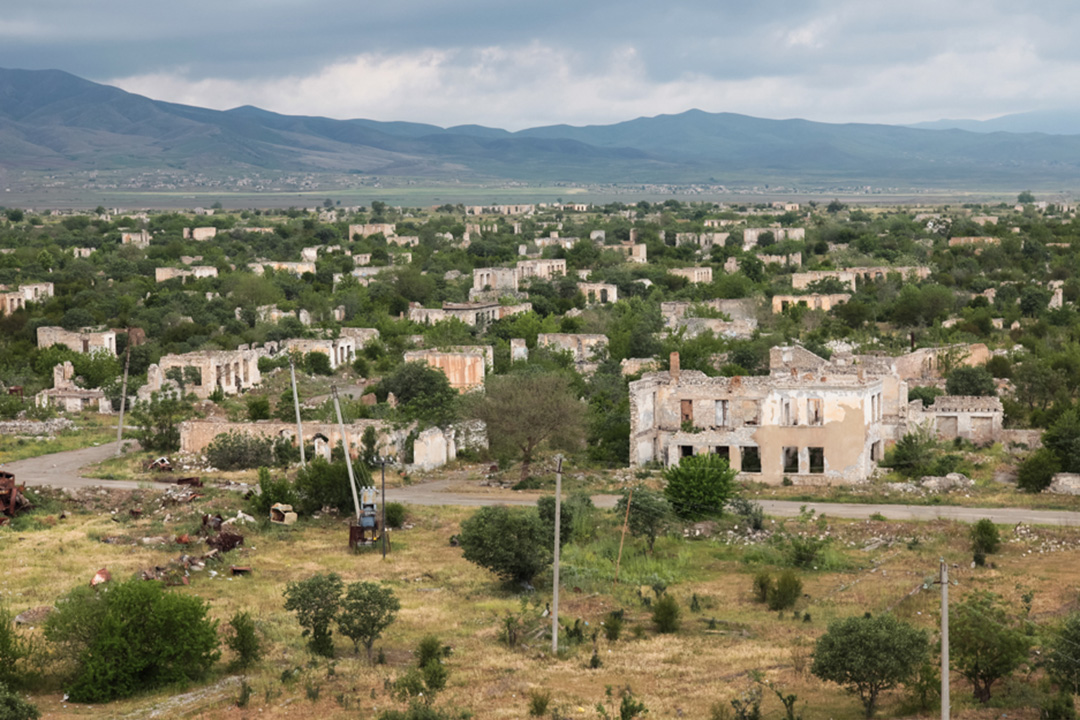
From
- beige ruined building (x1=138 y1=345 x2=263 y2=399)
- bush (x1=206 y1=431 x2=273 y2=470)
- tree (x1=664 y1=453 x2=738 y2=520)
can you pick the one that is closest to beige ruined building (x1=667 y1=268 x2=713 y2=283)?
beige ruined building (x1=138 y1=345 x2=263 y2=399)

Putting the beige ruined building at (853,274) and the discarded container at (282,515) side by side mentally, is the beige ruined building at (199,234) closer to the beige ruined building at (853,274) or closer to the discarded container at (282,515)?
the beige ruined building at (853,274)

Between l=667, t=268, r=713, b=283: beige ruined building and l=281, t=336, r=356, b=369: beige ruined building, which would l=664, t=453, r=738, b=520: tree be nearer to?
l=281, t=336, r=356, b=369: beige ruined building

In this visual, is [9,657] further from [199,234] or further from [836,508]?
[199,234]

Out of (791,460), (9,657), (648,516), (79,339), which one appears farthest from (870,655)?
(79,339)

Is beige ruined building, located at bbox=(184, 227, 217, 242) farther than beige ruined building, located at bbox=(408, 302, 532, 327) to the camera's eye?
Yes

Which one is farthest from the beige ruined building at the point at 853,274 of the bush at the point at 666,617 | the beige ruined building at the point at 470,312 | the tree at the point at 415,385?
the bush at the point at 666,617

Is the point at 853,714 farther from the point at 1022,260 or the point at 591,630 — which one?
the point at 1022,260
